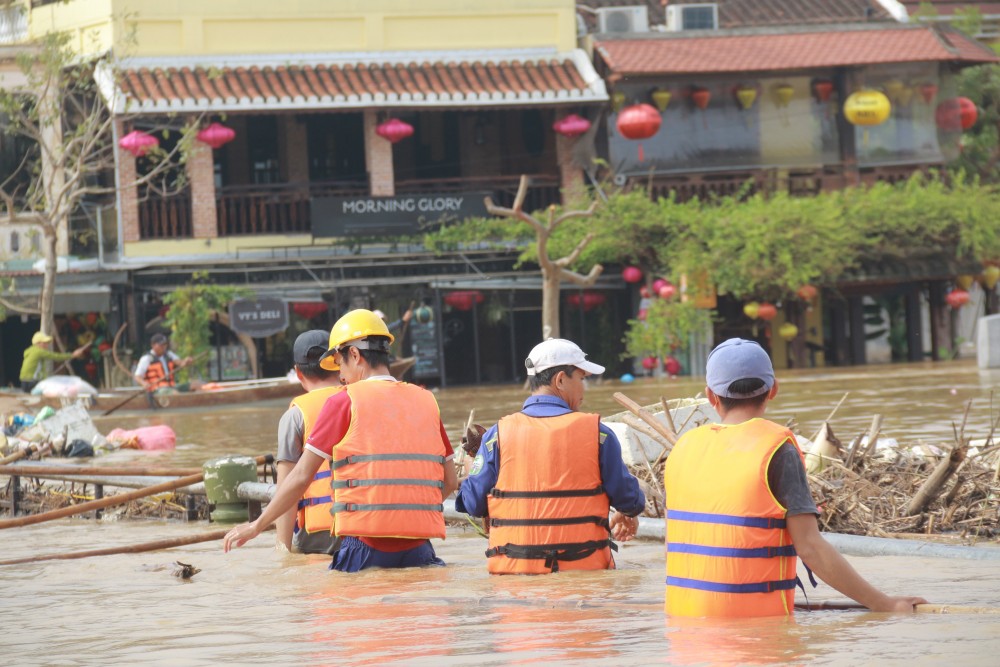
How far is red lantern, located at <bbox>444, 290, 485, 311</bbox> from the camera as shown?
109ft

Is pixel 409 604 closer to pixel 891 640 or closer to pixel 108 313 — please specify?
pixel 891 640

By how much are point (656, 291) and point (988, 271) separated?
6873mm

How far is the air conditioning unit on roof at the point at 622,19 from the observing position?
1391 inches

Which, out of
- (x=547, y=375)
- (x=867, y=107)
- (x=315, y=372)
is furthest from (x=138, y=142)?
(x=547, y=375)

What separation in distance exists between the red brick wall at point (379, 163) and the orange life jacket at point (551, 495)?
2598 cm

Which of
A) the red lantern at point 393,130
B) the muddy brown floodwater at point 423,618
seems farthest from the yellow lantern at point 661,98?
the muddy brown floodwater at point 423,618

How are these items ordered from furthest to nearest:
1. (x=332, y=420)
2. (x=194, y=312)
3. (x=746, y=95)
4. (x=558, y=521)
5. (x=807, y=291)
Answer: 1. (x=746, y=95)
2. (x=807, y=291)
3. (x=194, y=312)
4. (x=332, y=420)
5. (x=558, y=521)

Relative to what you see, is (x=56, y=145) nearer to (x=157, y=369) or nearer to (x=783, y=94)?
(x=157, y=369)

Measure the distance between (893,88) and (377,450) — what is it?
94.6ft

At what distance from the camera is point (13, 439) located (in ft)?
58.0

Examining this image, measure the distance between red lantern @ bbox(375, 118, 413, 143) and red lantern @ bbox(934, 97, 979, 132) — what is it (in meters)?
11.2

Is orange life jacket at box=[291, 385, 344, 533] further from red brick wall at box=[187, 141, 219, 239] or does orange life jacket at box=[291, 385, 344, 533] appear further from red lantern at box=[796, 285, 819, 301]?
red brick wall at box=[187, 141, 219, 239]

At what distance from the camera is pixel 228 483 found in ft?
39.5

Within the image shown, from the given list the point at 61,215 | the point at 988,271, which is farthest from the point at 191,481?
the point at 988,271
